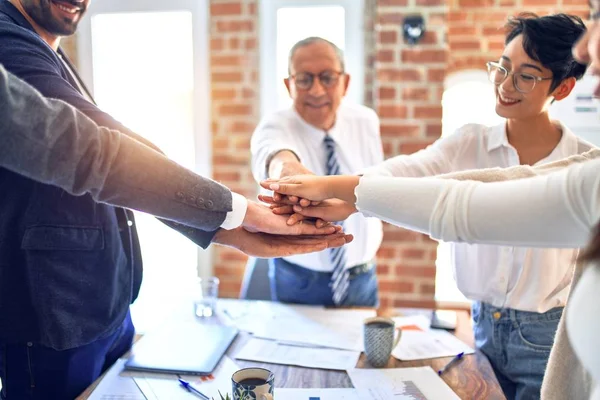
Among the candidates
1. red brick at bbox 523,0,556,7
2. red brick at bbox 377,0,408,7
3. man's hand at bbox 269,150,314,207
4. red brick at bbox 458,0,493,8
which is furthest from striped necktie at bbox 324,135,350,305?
red brick at bbox 523,0,556,7

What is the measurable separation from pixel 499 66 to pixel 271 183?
739 mm

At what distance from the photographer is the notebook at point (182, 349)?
1.42m

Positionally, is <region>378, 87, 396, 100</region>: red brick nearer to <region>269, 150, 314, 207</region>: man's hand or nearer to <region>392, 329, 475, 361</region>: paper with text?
<region>269, 150, 314, 207</region>: man's hand

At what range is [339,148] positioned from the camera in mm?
2291

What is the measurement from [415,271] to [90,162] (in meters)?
2.04

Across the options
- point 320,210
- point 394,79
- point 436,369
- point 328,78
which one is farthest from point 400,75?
point 436,369

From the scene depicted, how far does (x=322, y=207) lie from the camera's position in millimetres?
1630

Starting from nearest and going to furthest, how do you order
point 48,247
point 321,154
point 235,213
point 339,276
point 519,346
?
point 48,247 < point 235,213 < point 519,346 < point 339,276 < point 321,154

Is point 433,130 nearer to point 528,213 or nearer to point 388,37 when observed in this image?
point 388,37

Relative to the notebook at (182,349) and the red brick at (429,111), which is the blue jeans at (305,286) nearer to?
the notebook at (182,349)

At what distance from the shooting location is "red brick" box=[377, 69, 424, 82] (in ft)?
8.57

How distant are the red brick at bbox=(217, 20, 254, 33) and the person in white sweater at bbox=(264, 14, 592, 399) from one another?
159cm

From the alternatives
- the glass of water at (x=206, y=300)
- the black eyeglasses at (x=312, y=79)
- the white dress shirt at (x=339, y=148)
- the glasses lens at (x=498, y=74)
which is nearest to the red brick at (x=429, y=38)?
the white dress shirt at (x=339, y=148)

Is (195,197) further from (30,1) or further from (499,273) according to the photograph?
(499,273)
